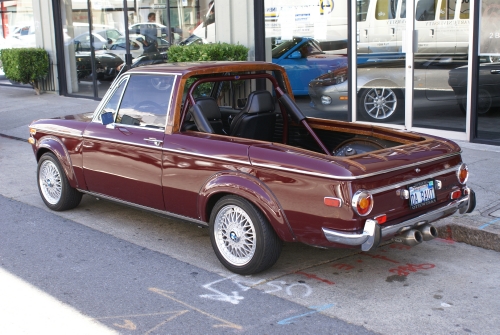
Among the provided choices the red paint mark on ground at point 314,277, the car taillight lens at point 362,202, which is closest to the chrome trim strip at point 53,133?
the red paint mark on ground at point 314,277

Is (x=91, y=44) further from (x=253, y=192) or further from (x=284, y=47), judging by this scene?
(x=253, y=192)

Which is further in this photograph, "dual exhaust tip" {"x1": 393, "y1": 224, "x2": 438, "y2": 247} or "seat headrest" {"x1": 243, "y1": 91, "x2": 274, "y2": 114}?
"seat headrest" {"x1": 243, "y1": 91, "x2": 274, "y2": 114}

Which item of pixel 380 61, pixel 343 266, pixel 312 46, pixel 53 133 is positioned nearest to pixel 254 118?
pixel 343 266

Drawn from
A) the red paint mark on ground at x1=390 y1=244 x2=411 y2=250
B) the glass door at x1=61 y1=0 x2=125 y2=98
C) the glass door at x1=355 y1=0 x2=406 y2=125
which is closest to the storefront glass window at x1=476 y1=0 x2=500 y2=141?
the glass door at x1=355 y1=0 x2=406 y2=125

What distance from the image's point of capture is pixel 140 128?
591cm

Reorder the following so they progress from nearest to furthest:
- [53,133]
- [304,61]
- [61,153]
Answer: [61,153], [53,133], [304,61]

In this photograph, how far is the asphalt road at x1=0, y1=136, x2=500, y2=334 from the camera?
4305 millimetres

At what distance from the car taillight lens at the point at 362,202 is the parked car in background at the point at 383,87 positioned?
5679 millimetres

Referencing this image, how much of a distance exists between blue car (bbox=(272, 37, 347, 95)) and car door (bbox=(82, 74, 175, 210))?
17.9 feet

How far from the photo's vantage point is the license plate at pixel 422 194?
15.8 feet

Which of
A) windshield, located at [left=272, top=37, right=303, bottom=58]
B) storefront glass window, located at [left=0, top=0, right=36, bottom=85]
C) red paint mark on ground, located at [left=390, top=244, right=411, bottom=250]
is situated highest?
storefront glass window, located at [left=0, top=0, right=36, bottom=85]

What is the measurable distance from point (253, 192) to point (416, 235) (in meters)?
1.25

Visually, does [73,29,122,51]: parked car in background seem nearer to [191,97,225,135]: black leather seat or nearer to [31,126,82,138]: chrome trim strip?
[31,126,82,138]: chrome trim strip

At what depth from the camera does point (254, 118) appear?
592 centimetres
